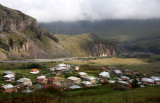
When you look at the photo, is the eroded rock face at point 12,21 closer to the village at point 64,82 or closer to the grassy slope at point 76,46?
the grassy slope at point 76,46

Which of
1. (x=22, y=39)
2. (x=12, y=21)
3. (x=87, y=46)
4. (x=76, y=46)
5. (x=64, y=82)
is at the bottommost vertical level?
(x=64, y=82)

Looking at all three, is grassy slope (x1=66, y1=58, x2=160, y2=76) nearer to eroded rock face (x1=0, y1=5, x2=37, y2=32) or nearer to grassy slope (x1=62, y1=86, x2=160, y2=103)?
grassy slope (x1=62, y1=86, x2=160, y2=103)

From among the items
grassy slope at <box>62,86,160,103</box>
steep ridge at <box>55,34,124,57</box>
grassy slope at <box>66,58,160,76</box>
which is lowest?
grassy slope at <box>66,58,160,76</box>

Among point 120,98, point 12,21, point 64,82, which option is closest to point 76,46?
point 12,21

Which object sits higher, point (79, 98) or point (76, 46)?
point (76, 46)

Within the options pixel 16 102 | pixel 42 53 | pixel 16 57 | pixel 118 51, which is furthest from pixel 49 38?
pixel 16 102

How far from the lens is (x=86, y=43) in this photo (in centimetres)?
16325

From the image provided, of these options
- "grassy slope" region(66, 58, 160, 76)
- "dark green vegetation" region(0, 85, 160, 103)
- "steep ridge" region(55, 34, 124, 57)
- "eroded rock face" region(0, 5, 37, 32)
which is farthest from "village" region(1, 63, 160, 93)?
"steep ridge" region(55, 34, 124, 57)

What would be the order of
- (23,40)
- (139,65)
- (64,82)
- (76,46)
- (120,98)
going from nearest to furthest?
(120,98)
(64,82)
(139,65)
(23,40)
(76,46)

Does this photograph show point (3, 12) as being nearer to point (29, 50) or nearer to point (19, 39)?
point (19, 39)

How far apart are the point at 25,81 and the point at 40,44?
9195 cm

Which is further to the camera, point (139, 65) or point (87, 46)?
point (87, 46)

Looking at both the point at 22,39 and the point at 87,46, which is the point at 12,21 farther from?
the point at 87,46

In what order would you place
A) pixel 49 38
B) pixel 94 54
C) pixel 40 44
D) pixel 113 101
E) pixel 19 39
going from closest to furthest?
pixel 113 101, pixel 19 39, pixel 40 44, pixel 49 38, pixel 94 54
